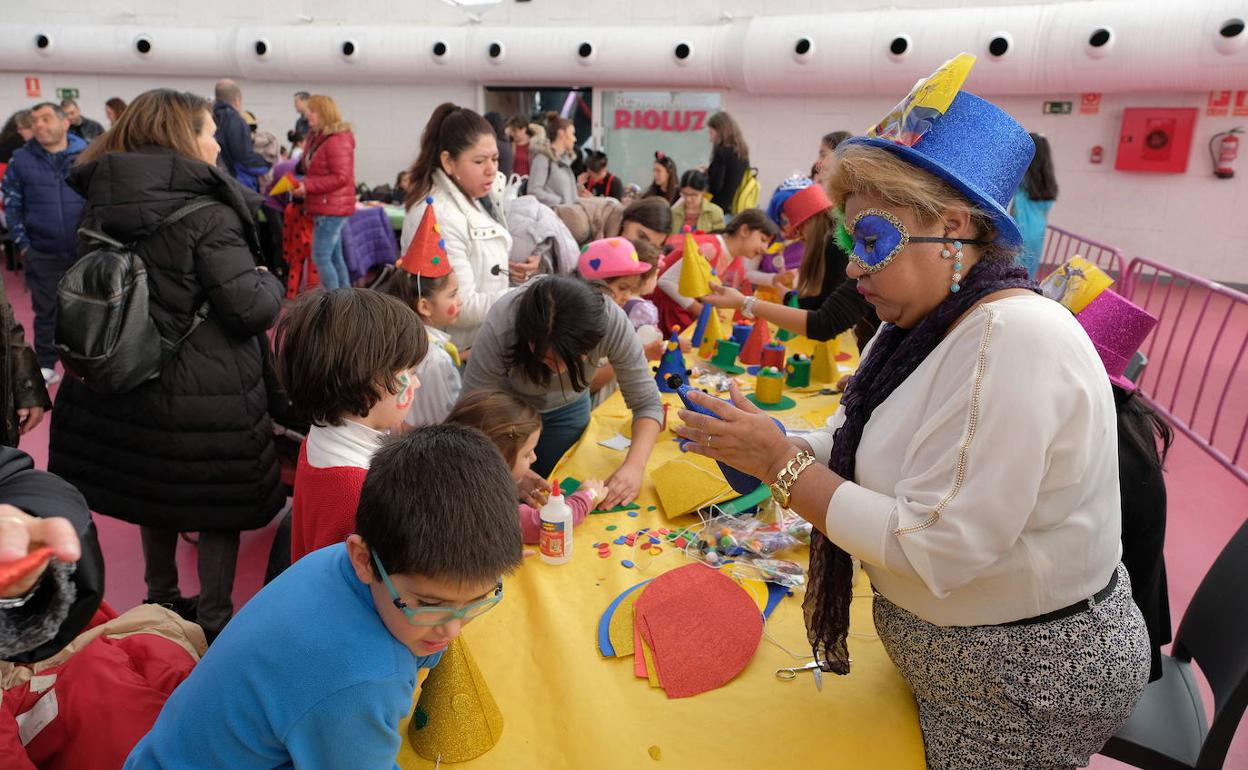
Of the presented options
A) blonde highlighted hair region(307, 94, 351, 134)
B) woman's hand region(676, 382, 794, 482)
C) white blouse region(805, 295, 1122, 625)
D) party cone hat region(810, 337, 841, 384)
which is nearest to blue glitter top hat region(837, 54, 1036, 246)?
white blouse region(805, 295, 1122, 625)

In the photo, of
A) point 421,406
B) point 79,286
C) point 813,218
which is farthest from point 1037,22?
point 79,286

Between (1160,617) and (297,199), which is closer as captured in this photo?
(1160,617)

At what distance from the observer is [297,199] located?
19.8 ft

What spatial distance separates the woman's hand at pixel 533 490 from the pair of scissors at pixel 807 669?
747 mm

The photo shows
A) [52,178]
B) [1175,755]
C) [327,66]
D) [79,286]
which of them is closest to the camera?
[1175,755]

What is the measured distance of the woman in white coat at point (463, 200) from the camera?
287 centimetres

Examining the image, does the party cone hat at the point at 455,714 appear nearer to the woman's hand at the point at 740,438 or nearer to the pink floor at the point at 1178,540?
the woman's hand at the point at 740,438

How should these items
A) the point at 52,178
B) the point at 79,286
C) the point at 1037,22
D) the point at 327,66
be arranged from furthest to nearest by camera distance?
the point at 327,66, the point at 1037,22, the point at 52,178, the point at 79,286

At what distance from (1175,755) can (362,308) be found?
6.07 feet

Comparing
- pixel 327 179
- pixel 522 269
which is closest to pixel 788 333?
pixel 522 269

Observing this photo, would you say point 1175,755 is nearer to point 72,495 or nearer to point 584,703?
point 584,703

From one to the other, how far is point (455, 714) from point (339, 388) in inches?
27.0

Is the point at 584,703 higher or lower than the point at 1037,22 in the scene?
lower

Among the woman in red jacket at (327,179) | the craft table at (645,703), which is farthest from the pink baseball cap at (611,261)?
the woman in red jacket at (327,179)
